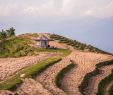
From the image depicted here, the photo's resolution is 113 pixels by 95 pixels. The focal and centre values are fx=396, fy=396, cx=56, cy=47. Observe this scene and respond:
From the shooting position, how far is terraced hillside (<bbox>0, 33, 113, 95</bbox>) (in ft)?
146

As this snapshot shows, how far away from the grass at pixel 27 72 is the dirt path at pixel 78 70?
3.82 meters

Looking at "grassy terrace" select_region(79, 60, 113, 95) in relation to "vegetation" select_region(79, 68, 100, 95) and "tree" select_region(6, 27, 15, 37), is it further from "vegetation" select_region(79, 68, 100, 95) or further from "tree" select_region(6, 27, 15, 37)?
"tree" select_region(6, 27, 15, 37)

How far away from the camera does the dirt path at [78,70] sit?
157ft

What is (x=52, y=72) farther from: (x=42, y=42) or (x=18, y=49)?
(x=18, y=49)

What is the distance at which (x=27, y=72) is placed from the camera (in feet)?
170

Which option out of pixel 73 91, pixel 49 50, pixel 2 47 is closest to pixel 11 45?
pixel 2 47

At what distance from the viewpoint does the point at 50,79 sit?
165ft

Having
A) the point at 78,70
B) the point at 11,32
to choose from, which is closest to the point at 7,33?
the point at 11,32

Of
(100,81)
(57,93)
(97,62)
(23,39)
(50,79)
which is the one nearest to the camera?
(57,93)

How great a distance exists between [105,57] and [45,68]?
1790 centimetres

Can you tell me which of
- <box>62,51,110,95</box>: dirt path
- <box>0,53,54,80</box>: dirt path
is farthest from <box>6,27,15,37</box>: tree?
<box>62,51,110,95</box>: dirt path

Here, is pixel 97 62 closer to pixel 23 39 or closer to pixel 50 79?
pixel 50 79

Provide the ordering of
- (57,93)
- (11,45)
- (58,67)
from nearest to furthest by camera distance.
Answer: (57,93)
(58,67)
(11,45)

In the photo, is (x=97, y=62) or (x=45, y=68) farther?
(x=97, y=62)
